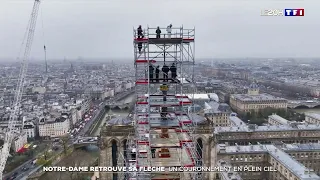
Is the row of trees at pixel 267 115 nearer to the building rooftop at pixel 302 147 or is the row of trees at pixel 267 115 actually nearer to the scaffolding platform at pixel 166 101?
the building rooftop at pixel 302 147

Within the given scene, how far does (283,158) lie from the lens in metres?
33.3

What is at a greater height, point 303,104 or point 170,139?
point 170,139

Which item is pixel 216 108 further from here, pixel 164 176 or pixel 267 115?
pixel 164 176

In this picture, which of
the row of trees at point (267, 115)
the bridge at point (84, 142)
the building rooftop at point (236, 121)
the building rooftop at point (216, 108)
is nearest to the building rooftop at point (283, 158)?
the building rooftop at point (236, 121)

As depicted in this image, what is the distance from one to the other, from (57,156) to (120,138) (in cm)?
2683

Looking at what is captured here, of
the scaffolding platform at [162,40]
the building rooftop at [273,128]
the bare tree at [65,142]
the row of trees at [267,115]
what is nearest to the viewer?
the scaffolding platform at [162,40]

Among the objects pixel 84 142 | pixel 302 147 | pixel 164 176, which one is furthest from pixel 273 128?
pixel 164 176

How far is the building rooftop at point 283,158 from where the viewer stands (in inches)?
1109

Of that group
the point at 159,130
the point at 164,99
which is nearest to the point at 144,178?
the point at 159,130

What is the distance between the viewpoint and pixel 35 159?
46.9 m

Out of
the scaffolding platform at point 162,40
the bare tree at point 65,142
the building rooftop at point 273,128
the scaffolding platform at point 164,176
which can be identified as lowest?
the bare tree at point 65,142

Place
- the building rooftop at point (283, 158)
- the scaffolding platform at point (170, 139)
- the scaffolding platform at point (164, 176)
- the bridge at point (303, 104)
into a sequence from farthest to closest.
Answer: the bridge at point (303, 104)
the building rooftop at point (283, 158)
the scaffolding platform at point (170, 139)
the scaffolding platform at point (164, 176)

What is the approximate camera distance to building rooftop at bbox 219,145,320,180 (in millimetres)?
28172

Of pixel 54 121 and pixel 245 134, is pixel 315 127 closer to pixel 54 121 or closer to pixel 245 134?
pixel 245 134
